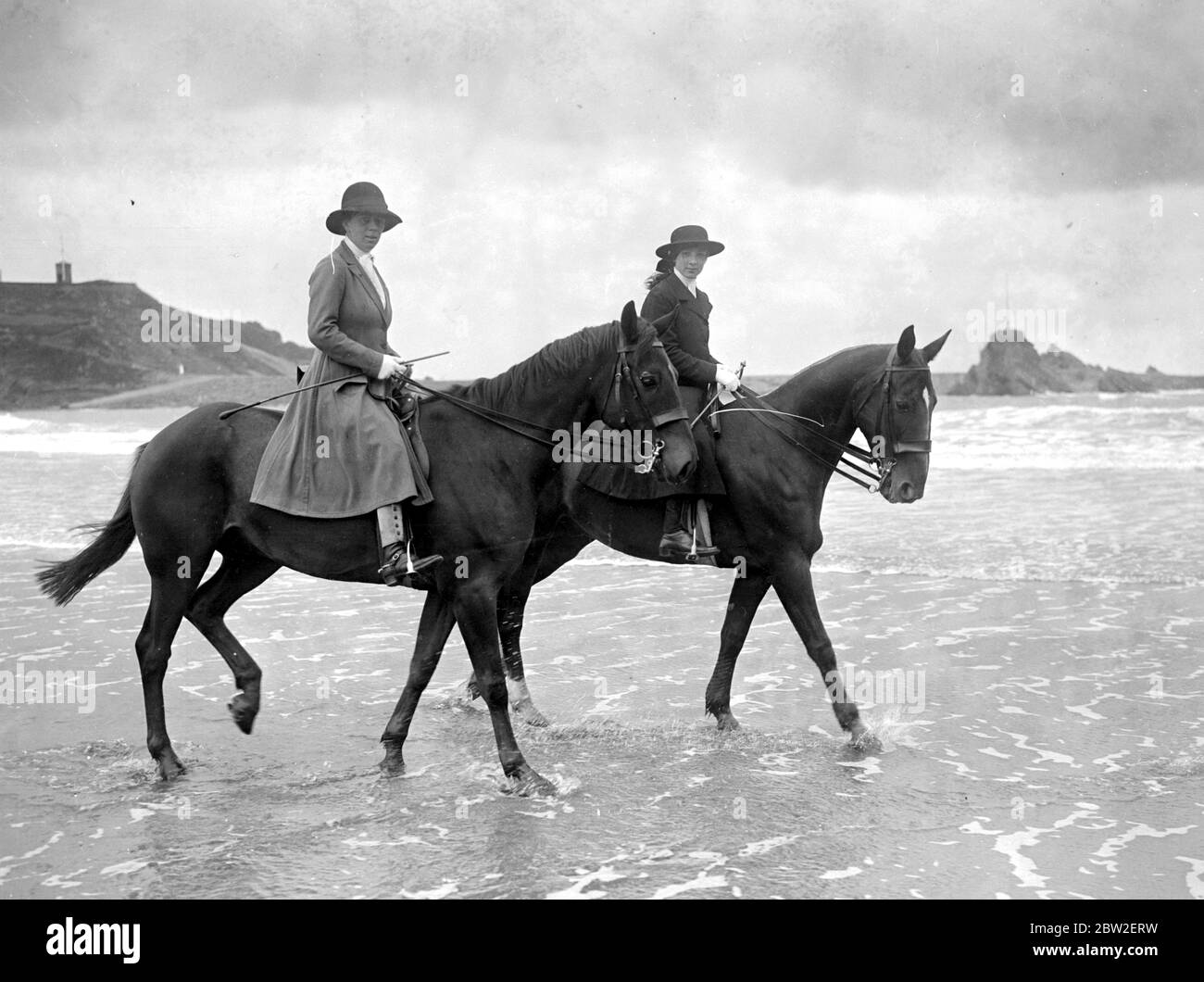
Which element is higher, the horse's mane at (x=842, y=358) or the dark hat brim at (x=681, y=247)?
the dark hat brim at (x=681, y=247)

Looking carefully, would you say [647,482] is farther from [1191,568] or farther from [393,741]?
[1191,568]

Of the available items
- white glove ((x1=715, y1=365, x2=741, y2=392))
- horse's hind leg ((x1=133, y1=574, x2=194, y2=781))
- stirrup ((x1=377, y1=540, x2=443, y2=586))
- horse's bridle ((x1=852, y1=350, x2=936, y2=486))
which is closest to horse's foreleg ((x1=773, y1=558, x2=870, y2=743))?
horse's bridle ((x1=852, y1=350, x2=936, y2=486))

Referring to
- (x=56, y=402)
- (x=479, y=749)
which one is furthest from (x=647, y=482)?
(x=56, y=402)

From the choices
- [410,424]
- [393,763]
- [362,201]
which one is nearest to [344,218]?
[362,201]

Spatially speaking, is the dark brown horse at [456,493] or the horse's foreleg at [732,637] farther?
the horse's foreleg at [732,637]

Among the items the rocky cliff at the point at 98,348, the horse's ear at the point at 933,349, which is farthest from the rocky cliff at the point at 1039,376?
the horse's ear at the point at 933,349

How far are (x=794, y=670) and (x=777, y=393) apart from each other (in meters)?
2.11

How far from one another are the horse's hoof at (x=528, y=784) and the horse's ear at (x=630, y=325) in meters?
2.06

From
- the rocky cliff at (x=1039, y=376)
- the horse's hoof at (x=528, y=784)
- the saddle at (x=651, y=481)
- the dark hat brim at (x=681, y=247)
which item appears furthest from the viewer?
the rocky cliff at (x=1039, y=376)

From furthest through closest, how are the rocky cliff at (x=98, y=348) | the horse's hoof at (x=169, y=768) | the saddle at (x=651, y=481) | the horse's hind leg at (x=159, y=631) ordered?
1. the rocky cliff at (x=98, y=348)
2. the saddle at (x=651, y=481)
3. the horse's hind leg at (x=159, y=631)
4. the horse's hoof at (x=169, y=768)

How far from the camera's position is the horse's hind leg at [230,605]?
18.2 feet

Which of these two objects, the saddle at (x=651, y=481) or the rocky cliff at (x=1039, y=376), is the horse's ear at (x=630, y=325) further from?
the rocky cliff at (x=1039, y=376)

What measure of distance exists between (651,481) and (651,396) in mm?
1069

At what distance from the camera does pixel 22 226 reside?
15.5 m
